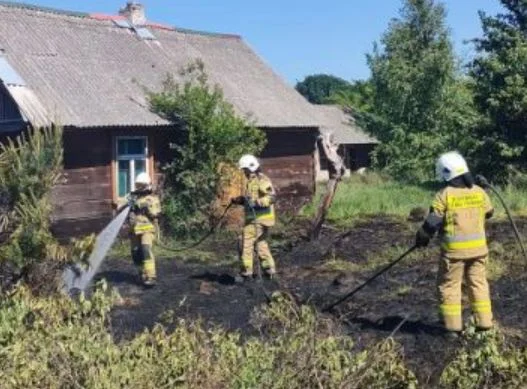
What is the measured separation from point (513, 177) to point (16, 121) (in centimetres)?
1290

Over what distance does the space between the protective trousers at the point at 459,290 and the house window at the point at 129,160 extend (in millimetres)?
9218

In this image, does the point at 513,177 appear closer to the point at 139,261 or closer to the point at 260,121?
the point at 260,121

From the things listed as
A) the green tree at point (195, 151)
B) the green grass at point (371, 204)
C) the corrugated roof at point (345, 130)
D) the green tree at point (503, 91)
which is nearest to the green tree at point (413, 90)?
the corrugated roof at point (345, 130)

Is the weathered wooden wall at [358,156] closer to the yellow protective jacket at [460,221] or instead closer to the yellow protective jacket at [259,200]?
the yellow protective jacket at [259,200]

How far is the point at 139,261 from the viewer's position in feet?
37.0

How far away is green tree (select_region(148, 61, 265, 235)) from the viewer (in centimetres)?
1606

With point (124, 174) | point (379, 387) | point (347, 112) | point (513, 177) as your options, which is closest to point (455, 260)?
point (379, 387)

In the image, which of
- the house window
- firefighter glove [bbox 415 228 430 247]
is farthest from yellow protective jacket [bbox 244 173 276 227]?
the house window

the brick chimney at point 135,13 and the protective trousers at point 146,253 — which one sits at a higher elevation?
the brick chimney at point 135,13

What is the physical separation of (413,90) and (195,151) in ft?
69.6

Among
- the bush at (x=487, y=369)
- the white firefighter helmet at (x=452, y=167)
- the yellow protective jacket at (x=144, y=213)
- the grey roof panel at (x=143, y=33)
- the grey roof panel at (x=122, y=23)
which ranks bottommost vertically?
the bush at (x=487, y=369)

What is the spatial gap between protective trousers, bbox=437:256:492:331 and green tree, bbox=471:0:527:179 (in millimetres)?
15372

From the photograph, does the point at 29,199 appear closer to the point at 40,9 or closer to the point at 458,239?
the point at 458,239

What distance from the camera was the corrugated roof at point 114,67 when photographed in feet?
50.1
